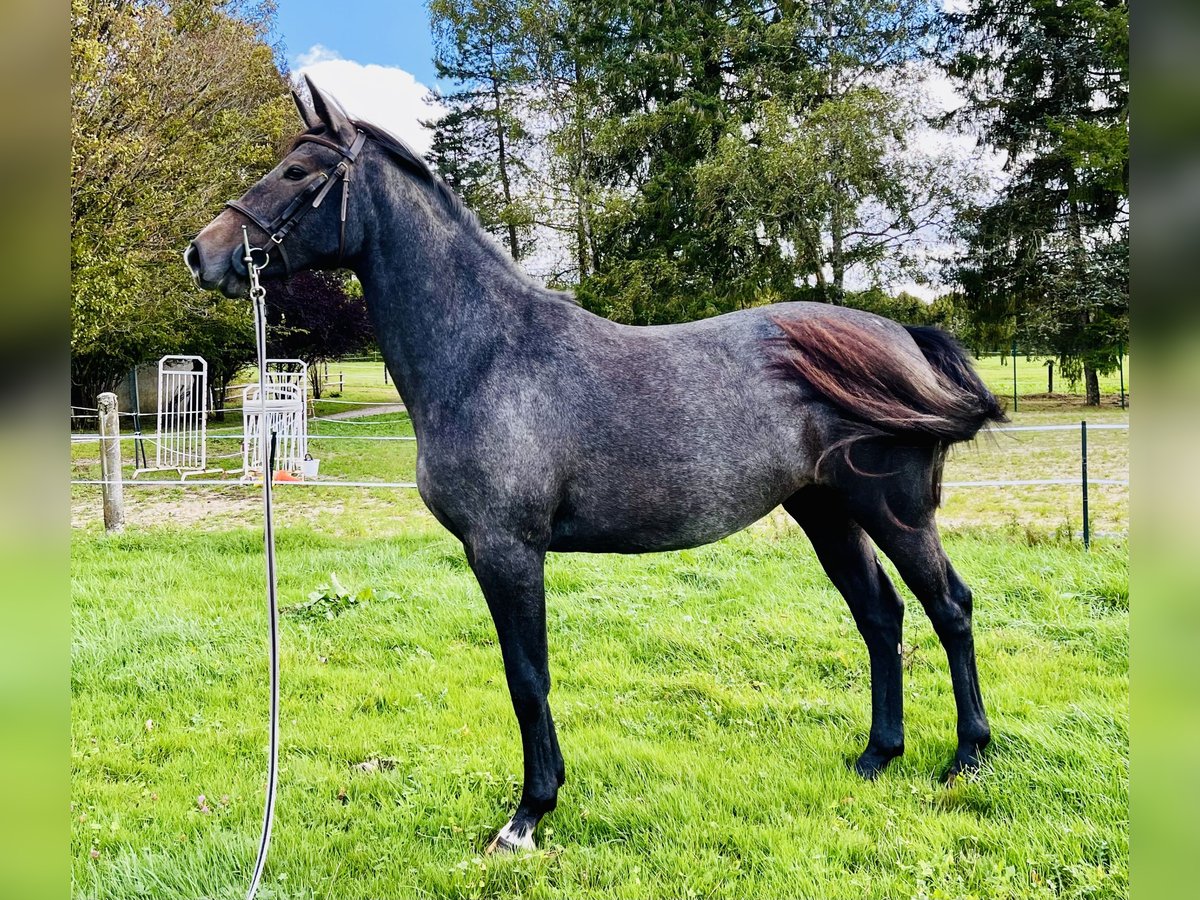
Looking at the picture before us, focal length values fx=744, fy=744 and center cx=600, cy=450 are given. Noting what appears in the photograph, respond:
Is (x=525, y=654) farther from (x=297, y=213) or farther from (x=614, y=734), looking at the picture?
(x=297, y=213)

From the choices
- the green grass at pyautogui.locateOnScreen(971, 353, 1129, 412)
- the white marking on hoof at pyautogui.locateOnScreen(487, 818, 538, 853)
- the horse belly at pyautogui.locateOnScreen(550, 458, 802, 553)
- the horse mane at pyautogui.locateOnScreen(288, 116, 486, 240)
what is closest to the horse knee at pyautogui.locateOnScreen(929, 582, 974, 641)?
the horse belly at pyautogui.locateOnScreen(550, 458, 802, 553)

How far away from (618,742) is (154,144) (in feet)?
39.0

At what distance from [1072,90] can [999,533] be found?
51.4ft

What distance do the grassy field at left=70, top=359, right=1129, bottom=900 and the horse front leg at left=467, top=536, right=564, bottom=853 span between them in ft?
0.44

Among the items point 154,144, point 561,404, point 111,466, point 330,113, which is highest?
point 154,144

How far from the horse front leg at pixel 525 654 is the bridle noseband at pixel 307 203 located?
127 centimetres

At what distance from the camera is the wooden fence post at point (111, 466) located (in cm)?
811

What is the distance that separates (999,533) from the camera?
696 centimetres

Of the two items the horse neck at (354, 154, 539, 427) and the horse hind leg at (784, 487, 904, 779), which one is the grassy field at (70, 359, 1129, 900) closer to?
the horse hind leg at (784, 487, 904, 779)

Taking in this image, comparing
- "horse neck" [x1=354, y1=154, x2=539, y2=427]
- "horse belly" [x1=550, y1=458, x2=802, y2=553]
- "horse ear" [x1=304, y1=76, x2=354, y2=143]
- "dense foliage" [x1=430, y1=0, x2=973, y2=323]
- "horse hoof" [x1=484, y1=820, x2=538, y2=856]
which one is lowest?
"horse hoof" [x1=484, y1=820, x2=538, y2=856]

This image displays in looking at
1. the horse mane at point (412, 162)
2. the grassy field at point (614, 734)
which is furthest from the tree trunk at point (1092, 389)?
the horse mane at point (412, 162)

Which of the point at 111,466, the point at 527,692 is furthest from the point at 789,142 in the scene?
the point at 527,692

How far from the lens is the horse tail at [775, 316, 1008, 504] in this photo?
2895 millimetres

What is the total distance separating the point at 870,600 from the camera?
3344 millimetres
